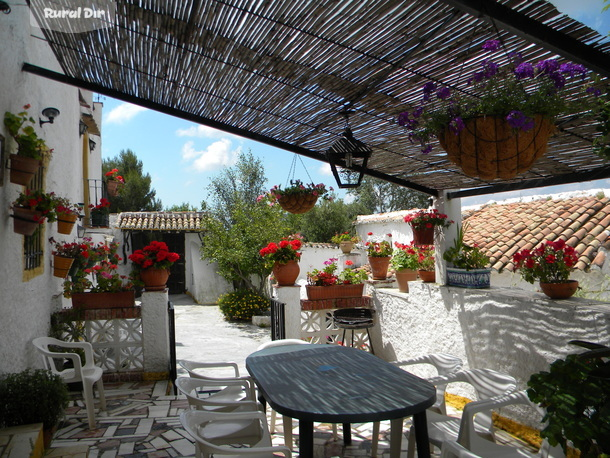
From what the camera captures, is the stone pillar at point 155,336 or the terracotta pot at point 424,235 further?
the stone pillar at point 155,336

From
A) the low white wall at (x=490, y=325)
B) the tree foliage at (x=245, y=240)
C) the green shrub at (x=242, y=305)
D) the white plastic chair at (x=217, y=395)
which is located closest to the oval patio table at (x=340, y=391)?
the white plastic chair at (x=217, y=395)

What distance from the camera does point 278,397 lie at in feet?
8.72

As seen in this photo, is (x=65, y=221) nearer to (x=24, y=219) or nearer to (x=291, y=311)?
(x=24, y=219)

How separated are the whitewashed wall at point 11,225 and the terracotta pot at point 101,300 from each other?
30 cm

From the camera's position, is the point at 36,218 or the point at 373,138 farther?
the point at 373,138

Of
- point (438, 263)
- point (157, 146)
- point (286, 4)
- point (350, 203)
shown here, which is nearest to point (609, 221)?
point (438, 263)

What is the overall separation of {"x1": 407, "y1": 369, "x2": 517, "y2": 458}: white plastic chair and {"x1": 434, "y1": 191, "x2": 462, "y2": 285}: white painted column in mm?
1633

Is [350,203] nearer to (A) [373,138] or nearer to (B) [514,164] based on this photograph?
(A) [373,138]

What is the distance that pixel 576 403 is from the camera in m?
1.88

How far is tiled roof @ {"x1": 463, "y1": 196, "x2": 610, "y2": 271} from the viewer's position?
718 cm

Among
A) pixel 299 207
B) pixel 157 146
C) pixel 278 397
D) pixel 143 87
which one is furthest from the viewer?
pixel 157 146

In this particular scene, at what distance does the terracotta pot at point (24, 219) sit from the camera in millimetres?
3627

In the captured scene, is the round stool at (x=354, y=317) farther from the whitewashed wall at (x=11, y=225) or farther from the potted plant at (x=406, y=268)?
the whitewashed wall at (x=11, y=225)

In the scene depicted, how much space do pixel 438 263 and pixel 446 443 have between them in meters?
2.86
